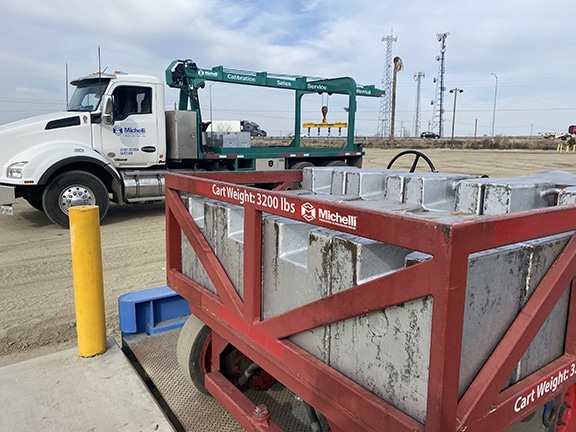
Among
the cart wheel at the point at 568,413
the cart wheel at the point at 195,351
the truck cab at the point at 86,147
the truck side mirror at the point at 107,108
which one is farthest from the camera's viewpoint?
the truck side mirror at the point at 107,108

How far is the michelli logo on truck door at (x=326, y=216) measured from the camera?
156cm

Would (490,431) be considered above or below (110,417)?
above

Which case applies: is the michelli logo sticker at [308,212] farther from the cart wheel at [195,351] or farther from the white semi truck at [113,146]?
the white semi truck at [113,146]

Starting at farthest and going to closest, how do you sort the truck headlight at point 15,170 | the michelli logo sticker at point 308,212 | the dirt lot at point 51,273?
the truck headlight at point 15,170, the dirt lot at point 51,273, the michelli logo sticker at point 308,212

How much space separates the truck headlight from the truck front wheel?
0.48 m

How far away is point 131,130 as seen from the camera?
906cm

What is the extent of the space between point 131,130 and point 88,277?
21.6ft

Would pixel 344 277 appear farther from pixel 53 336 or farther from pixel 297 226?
pixel 53 336

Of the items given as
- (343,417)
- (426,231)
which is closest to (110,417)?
(343,417)

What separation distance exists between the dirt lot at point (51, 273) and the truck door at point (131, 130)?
46.7 inches

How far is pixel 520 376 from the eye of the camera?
5.86 ft

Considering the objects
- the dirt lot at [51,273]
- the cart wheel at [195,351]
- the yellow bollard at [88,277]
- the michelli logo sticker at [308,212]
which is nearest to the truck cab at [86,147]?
the dirt lot at [51,273]

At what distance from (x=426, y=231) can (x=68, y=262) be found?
5888 mm

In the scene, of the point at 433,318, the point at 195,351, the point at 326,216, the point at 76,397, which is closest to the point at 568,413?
the point at 433,318
